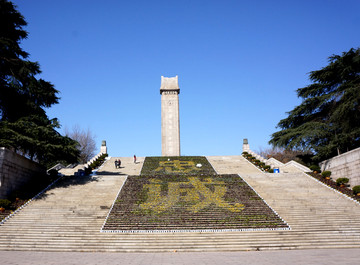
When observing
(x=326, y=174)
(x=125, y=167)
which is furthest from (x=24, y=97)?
(x=326, y=174)

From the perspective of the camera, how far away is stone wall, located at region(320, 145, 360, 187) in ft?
81.4

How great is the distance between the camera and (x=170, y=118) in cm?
5216

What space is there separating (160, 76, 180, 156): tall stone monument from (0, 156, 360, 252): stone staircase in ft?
84.2

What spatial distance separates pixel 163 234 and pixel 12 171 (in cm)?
1341

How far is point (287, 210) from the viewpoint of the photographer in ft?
67.6

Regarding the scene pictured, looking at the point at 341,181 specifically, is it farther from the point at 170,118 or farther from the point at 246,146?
the point at 170,118

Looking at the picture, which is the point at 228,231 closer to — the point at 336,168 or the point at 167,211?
the point at 167,211

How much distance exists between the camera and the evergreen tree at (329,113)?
27.4 m

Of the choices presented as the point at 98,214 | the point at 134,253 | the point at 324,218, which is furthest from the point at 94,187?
the point at 324,218

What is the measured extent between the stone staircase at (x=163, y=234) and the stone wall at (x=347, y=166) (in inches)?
96.1

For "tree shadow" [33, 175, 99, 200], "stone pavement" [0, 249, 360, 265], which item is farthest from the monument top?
"stone pavement" [0, 249, 360, 265]

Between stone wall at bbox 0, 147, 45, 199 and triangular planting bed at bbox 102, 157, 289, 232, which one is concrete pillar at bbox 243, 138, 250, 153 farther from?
stone wall at bbox 0, 147, 45, 199

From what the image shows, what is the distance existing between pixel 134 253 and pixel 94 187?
11728 mm

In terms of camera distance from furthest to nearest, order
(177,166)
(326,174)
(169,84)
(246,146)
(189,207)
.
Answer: (169,84) < (246,146) < (177,166) < (326,174) < (189,207)
